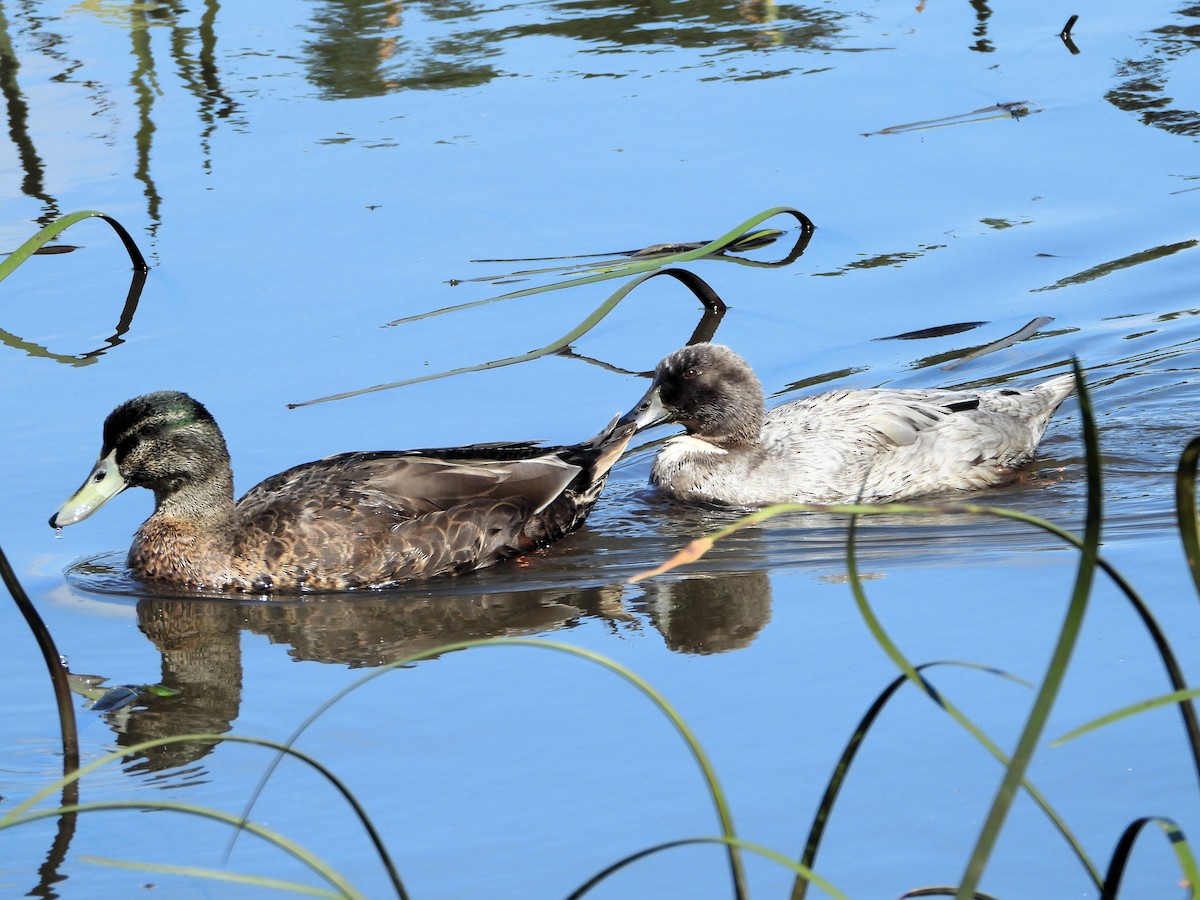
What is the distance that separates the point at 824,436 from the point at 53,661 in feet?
15.9

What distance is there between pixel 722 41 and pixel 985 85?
2546 millimetres

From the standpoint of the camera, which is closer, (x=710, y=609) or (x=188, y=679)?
(x=188, y=679)

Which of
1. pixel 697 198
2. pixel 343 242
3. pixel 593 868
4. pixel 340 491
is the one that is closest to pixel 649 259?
pixel 697 198

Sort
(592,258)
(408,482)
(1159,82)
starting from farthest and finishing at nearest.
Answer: (1159,82), (592,258), (408,482)

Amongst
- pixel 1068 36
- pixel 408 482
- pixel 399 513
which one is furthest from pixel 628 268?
pixel 1068 36

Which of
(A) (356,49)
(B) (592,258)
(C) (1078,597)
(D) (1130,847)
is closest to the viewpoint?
(C) (1078,597)

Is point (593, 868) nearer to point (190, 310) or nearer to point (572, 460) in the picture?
point (572, 460)

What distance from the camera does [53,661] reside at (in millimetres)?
4586

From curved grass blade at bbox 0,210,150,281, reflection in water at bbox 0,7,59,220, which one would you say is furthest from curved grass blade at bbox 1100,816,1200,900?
reflection in water at bbox 0,7,59,220

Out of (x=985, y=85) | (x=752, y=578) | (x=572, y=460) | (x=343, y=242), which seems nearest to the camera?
(x=752, y=578)

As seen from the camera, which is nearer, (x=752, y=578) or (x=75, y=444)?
(x=752, y=578)

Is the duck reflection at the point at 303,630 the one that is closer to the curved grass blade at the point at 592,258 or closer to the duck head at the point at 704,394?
the duck head at the point at 704,394

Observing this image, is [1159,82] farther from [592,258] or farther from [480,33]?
[480,33]

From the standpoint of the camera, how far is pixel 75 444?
8.32 meters
